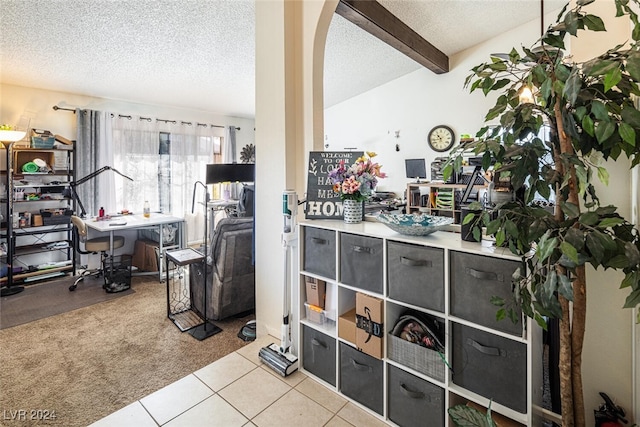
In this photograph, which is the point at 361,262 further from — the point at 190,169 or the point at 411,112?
the point at 411,112

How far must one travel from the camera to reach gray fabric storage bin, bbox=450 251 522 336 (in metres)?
1.20

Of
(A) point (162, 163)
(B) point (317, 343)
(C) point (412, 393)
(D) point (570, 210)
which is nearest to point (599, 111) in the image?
(D) point (570, 210)

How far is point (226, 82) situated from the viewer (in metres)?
4.43

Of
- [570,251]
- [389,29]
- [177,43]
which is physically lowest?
[570,251]

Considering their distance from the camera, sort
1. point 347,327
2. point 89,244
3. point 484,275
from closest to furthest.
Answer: point 484,275
point 347,327
point 89,244

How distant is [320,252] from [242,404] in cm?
88

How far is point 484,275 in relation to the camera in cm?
125

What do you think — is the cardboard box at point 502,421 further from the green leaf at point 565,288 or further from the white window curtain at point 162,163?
the white window curtain at point 162,163

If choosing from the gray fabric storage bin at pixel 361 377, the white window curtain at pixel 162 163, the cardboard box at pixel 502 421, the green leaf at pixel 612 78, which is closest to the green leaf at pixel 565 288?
the green leaf at pixel 612 78

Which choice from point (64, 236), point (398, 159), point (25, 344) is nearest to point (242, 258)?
point (25, 344)

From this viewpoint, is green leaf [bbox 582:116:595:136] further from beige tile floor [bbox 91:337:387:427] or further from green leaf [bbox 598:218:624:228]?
beige tile floor [bbox 91:337:387:427]

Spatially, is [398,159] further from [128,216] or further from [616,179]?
[616,179]

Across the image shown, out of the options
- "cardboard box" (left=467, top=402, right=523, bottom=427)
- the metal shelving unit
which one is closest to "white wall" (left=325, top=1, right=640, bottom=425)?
"cardboard box" (left=467, top=402, right=523, bottom=427)

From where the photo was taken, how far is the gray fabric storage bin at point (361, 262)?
1.58 meters
